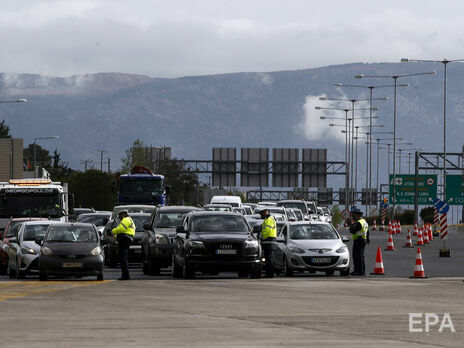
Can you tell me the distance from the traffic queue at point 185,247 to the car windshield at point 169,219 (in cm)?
1

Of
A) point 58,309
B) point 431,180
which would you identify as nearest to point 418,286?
point 58,309

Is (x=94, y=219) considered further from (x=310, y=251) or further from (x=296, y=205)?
(x=296, y=205)

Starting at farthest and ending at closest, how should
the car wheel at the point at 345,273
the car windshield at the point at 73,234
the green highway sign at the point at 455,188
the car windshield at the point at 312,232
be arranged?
the green highway sign at the point at 455,188 → the car windshield at the point at 312,232 → the car wheel at the point at 345,273 → the car windshield at the point at 73,234

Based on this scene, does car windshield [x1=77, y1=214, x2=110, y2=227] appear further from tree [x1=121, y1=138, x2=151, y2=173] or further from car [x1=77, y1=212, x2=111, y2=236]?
tree [x1=121, y1=138, x2=151, y2=173]

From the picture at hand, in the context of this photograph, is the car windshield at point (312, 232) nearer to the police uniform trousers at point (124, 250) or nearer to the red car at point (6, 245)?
the police uniform trousers at point (124, 250)

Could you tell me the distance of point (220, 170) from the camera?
397 ft

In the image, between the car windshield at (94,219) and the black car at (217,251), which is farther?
the car windshield at (94,219)

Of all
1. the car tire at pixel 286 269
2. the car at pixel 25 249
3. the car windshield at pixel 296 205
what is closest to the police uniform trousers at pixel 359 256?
the car tire at pixel 286 269

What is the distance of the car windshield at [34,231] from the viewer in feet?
115

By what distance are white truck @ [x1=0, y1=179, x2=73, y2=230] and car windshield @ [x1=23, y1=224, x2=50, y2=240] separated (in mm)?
10236

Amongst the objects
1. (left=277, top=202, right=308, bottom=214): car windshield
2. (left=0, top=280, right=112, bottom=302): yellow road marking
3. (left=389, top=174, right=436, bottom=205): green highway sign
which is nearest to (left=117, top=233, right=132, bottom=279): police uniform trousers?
(left=0, top=280, right=112, bottom=302): yellow road marking

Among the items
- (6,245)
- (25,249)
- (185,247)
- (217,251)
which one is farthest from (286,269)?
(6,245)

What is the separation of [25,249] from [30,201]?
12.2 m

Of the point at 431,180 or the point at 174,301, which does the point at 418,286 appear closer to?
the point at 174,301
